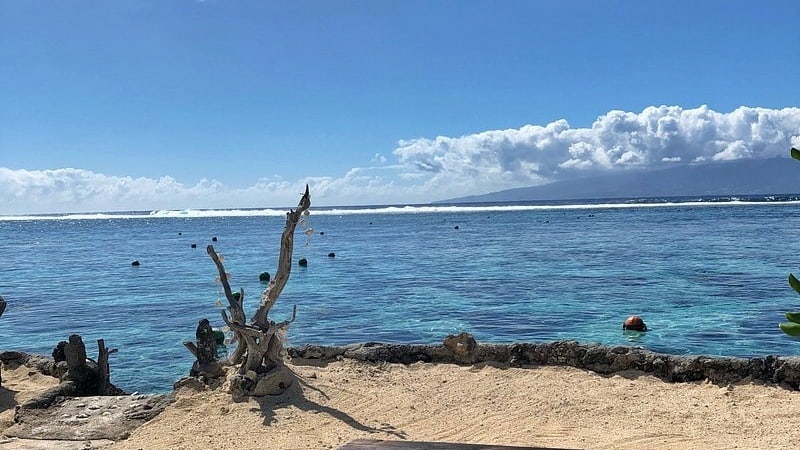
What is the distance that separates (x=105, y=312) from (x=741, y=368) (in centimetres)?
1787

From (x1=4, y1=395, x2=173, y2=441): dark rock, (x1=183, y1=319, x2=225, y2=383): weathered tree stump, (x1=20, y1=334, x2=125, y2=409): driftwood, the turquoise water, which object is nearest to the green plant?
(x1=4, y1=395, x2=173, y2=441): dark rock

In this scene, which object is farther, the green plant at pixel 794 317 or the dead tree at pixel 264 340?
the dead tree at pixel 264 340

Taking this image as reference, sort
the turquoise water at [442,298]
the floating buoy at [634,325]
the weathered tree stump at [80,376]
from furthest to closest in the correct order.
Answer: the floating buoy at [634,325] → the turquoise water at [442,298] → the weathered tree stump at [80,376]

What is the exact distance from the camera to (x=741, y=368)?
905cm

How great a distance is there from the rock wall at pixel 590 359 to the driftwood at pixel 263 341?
1828 mm

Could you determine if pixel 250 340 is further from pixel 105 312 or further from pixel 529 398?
pixel 105 312

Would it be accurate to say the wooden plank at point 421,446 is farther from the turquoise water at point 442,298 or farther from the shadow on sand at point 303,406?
the turquoise water at point 442,298

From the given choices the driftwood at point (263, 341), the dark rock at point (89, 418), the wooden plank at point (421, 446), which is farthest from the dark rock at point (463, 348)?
the wooden plank at point (421, 446)

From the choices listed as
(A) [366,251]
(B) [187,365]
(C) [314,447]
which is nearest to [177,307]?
(B) [187,365]

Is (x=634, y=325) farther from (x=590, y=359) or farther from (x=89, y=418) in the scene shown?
(x=89, y=418)

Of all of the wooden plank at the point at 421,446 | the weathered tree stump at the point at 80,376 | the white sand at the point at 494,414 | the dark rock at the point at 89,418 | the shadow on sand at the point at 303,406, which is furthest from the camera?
the weathered tree stump at the point at 80,376

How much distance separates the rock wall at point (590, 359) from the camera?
898cm

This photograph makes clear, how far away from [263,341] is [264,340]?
0.02m

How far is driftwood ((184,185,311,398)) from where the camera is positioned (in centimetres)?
915
